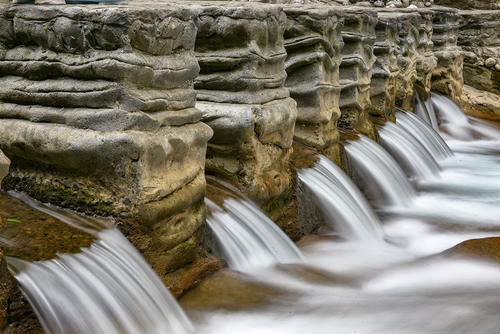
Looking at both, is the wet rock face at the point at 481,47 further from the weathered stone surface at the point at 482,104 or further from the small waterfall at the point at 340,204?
the small waterfall at the point at 340,204

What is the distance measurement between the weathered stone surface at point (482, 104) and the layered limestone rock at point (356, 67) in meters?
6.36

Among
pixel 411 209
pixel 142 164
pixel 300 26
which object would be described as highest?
pixel 300 26

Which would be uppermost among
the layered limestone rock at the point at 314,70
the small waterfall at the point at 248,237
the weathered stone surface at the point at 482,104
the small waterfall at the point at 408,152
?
the layered limestone rock at the point at 314,70

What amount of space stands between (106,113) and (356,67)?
15.6ft

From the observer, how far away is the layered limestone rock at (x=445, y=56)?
13836 mm

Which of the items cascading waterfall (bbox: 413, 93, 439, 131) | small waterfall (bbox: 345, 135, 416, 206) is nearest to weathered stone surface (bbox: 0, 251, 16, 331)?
small waterfall (bbox: 345, 135, 416, 206)

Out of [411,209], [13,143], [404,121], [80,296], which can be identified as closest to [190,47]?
[13,143]

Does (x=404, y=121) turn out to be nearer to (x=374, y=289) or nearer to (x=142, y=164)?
(x=374, y=289)

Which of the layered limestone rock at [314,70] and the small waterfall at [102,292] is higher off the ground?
the layered limestone rock at [314,70]

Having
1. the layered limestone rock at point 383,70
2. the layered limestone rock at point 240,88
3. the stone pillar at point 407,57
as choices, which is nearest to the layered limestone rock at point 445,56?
the stone pillar at point 407,57

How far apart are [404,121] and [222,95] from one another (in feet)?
18.1

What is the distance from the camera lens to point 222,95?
5.52m

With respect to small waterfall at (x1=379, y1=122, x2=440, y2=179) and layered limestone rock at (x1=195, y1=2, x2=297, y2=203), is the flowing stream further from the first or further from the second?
small waterfall at (x1=379, y1=122, x2=440, y2=179)

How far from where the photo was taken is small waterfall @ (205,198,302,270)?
16.5 feet
